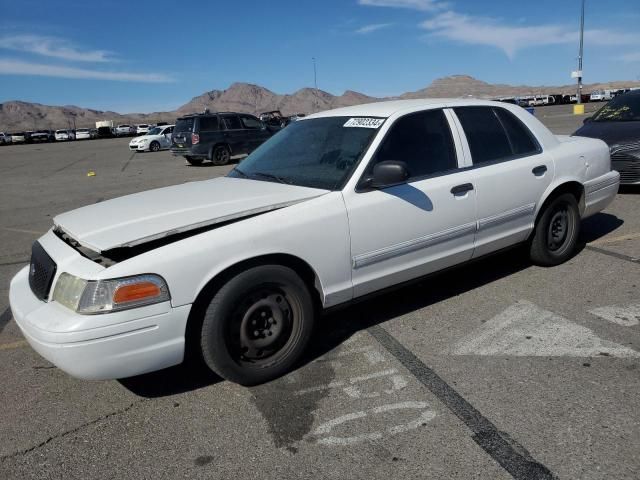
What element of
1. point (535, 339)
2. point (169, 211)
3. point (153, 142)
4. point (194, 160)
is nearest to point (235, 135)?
point (194, 160)

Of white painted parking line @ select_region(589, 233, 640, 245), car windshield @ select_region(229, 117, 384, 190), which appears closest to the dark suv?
car windshield @ select_region(229, 117, 384, 190)

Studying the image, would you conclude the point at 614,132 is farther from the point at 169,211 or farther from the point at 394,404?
the point at 169,211

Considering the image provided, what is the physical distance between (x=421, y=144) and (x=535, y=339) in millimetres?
1570

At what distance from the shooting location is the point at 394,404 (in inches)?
115

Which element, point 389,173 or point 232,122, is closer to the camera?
point 389,173

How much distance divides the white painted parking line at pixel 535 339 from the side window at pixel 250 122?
15113mm

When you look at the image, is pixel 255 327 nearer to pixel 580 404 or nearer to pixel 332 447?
pixel 332 447

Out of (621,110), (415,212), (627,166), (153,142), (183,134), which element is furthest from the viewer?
(153,142)

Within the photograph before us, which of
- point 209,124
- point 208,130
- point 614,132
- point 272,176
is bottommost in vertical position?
point 272,176

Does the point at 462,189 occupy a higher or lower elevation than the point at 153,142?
lower

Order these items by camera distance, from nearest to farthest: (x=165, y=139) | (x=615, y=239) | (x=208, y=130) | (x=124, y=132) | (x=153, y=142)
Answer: (x=615, y=239)
(x=208, y=130)
(x=153, y=142)
(x=165, y=139)
(x=124, y=132)

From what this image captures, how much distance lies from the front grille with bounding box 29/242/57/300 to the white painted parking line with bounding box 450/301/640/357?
8.10 feet

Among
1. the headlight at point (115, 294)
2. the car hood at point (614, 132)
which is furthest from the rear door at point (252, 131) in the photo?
the headlight at point (115, 294)

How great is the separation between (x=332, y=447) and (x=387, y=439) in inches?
10.8
